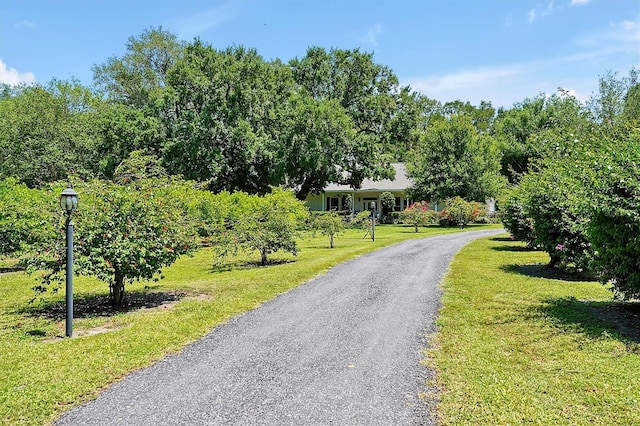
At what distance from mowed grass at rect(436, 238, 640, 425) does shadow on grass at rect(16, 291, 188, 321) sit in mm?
5799

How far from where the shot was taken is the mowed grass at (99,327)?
5.13m

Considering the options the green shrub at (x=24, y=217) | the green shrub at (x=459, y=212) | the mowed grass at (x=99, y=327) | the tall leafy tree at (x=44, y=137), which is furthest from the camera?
the tall leafy tree at (x=44, y=137)

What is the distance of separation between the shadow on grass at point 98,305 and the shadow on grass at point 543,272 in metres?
9.08

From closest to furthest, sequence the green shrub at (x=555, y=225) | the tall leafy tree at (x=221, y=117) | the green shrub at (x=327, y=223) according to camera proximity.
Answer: the green shrub at (x=555, y=225), the green shrub at (x=327, y=223), the tall leafy tree at (x=221, y=117)

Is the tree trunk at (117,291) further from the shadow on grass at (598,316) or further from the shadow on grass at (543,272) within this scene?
the shadow on grass at (543,272)

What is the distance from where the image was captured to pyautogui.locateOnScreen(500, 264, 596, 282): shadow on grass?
42.5 feet

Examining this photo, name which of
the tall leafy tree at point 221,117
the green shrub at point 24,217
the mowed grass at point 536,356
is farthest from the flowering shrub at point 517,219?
the tall leafy tree at point 221,117

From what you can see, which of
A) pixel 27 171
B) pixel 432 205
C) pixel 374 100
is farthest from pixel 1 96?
pixel 432 205

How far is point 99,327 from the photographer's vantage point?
26.3ft

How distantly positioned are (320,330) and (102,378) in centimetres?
314

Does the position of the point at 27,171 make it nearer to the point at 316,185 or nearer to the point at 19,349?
the point at 316,185

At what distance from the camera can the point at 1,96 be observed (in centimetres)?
5778

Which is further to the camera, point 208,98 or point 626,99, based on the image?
point 208,98

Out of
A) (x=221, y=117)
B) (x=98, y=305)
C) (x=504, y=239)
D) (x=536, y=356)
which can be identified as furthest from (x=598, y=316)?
(x=221, y=117)
